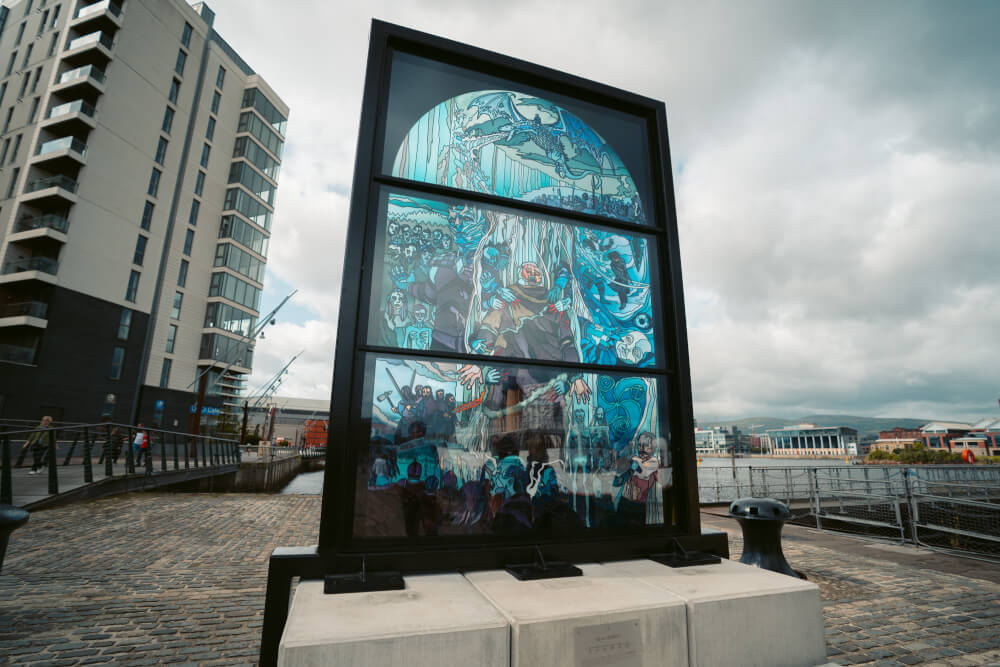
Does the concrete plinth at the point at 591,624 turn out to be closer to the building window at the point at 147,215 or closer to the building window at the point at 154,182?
the building window at the point at 147,215

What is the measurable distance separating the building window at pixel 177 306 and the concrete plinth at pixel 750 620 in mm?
41049

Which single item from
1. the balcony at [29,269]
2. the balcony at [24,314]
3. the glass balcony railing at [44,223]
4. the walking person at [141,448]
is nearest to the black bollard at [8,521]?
the walking person at [141,448]

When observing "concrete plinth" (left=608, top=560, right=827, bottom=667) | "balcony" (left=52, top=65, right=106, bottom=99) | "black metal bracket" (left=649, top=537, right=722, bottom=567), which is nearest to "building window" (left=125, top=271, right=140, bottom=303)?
"balcony" (left=52, top=65, right=106, bottom=99)

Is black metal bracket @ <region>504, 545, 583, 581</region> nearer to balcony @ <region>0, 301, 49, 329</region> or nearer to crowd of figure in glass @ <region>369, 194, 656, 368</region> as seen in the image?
crowd of figure in glass @ <region>369, 194, 656, 368</region>

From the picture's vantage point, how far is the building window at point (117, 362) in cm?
2820

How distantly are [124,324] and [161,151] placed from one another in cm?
1308

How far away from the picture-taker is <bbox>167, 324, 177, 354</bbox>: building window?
112 ft

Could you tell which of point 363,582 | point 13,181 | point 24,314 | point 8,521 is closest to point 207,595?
point 8,521

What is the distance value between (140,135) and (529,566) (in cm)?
4003

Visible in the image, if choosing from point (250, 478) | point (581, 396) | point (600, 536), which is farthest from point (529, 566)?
point (250, 478)

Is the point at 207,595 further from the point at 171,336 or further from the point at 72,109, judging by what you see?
the point at 171,336

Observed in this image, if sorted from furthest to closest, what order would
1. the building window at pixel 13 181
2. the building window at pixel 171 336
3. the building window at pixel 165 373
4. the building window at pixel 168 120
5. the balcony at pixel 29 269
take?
the building window at pixel 171 336 → the building window at pixel 168 120 → the building window at pixel 165 373 → the building window at pixel 13 181 → the balcony at pixel 29 269

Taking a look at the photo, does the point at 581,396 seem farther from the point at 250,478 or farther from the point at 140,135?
the point at 140,135

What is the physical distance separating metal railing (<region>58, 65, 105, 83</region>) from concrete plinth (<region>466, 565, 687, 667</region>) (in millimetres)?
38850
